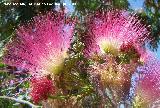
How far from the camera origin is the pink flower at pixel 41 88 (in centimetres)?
222

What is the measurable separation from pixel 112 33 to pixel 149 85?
26cm

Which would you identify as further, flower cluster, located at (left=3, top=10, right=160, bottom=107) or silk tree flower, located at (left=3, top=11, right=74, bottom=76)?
silk tree flower, located at (left=3, top=11, right=74, bottom=76)

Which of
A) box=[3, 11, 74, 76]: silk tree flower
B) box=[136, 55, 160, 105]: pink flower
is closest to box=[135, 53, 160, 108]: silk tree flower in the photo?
box=[136, 55, 160, 105]: pink flower

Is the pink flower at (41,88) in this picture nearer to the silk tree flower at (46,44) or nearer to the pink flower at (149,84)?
the silk tree flower at (46,44)


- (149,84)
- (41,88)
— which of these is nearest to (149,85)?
(149,84)

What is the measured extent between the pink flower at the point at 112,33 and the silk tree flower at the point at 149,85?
0.30 ft

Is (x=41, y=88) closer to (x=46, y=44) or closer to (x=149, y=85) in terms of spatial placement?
(x=46, y=44)

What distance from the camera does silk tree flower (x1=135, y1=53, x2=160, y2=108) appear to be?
2.11m

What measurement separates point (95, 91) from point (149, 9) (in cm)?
769

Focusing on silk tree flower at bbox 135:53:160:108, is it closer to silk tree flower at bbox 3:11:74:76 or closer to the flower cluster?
the flower cluster

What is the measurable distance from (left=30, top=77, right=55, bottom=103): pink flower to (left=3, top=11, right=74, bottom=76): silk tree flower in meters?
0.04

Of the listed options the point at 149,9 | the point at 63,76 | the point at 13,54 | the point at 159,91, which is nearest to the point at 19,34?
the point at 13,54

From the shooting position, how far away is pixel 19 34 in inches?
91.7

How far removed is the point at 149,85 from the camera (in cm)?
212
